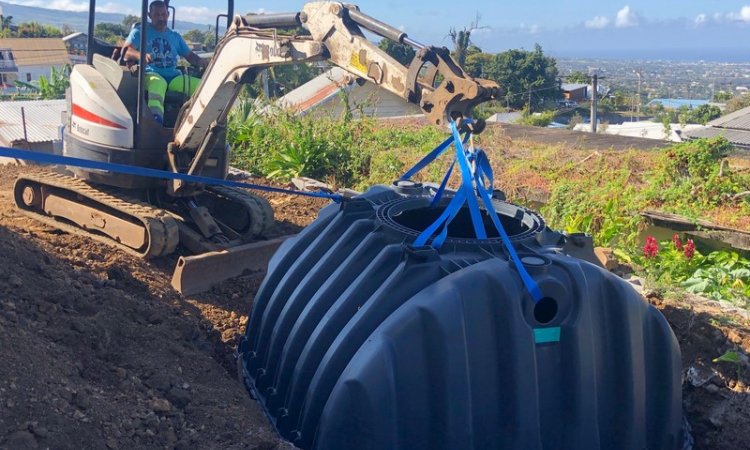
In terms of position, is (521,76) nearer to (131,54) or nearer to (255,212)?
(255,212)

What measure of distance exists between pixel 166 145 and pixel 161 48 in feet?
3.19

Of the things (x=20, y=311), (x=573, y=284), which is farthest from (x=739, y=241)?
(x=20, y=311)

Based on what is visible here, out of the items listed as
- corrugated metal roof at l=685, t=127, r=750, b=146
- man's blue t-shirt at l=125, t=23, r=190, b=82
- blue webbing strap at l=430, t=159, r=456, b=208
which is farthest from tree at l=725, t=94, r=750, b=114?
blue webbing strap at l=430, t=159, r=456, b=208

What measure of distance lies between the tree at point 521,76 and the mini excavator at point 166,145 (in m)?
38.1

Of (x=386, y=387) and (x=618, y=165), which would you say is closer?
(x=386, y=387)

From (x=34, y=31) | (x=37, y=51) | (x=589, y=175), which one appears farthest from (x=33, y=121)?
(x=34, y=31)

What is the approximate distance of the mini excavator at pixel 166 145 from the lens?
640cm

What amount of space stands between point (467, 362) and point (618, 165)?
9.56 meters

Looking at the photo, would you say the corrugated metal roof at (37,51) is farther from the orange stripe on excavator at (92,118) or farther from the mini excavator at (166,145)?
the orange stripe on excavator at (92,118)

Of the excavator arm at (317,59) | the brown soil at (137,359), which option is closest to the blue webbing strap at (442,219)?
the excavator arm at (317,59)

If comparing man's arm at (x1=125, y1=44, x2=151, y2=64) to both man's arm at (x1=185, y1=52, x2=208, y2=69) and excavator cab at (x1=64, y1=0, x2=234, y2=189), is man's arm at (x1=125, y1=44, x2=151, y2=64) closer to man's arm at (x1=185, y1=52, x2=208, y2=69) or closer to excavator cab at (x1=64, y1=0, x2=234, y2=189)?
excavator cab at (x1=64, y1=0, x2=234, y2=189)

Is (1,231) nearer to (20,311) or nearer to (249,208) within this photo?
(20,311)

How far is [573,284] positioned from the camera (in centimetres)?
363

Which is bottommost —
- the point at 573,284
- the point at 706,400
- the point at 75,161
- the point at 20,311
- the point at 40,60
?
the point at 706,400
